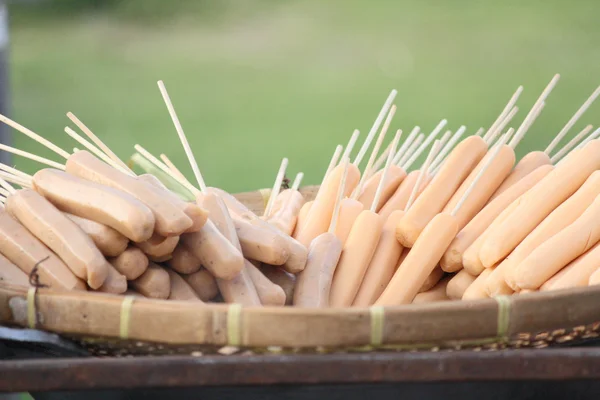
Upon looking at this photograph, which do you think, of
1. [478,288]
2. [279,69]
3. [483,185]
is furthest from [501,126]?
[279,69]

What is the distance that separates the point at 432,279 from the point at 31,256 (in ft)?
3.04

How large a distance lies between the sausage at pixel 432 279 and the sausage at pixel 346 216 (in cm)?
22

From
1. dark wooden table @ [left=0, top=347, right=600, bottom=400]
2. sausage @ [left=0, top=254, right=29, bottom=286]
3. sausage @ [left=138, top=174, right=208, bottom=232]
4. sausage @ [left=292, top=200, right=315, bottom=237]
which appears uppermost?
sausage @ [left=292, top=200, right=315, bottom=237]

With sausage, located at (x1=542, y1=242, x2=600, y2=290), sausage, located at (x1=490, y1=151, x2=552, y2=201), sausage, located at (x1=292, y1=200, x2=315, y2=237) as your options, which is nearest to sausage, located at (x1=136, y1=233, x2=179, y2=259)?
sausage, located at (x1=292, y1=200, x2=315, y2=237)

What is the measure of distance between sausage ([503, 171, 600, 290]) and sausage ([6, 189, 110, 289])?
2.76 ft

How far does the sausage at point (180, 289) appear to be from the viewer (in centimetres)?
174

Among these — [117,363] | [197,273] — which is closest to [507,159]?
[197,273]

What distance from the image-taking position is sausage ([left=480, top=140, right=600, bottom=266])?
1.88 meters

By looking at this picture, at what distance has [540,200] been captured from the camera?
6.39ft

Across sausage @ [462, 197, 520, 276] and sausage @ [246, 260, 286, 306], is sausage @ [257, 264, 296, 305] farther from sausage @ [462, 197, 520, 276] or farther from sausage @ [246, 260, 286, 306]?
sausage @ [462, 197, 520, 276]

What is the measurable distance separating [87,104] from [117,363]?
23.3 feet

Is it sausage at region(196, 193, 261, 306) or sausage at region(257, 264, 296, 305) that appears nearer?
sausage at region(196, 193, 261, 306)

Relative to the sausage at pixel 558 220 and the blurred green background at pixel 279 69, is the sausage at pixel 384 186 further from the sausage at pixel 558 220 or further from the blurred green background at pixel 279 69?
the blurred green background at pixel 279 69

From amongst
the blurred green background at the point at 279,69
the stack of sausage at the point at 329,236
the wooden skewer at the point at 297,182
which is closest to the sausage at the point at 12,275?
the stack of sausage at the point at 329,236
